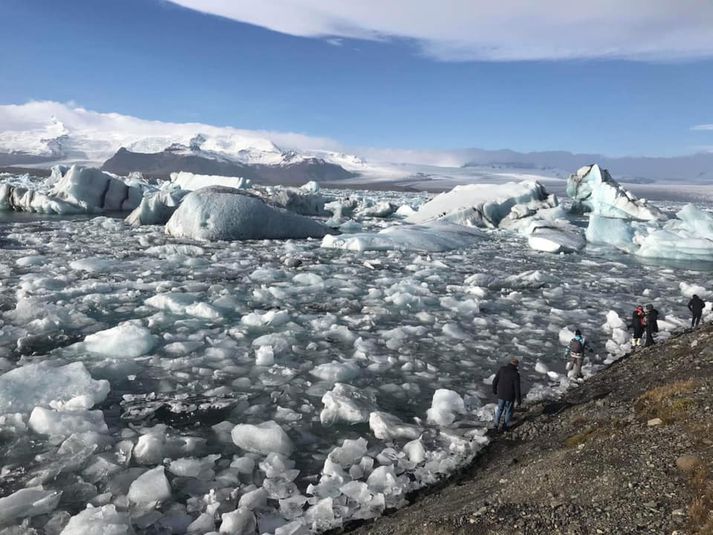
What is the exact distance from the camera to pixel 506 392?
17.5 feet

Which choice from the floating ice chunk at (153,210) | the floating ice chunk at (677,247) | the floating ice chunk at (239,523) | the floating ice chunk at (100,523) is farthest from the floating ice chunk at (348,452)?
the floating ice chunk at (153,210)

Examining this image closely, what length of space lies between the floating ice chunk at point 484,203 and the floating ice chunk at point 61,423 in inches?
929

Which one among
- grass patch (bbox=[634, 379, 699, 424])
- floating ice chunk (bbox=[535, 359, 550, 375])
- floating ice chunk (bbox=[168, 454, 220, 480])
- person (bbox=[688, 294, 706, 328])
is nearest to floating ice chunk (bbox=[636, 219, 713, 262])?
person (bbox=[688, 294, 706, 328])

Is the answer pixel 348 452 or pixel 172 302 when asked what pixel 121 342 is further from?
pixel 348 452

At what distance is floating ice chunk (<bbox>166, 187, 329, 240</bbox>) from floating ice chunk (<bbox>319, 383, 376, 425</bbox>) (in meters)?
14.6

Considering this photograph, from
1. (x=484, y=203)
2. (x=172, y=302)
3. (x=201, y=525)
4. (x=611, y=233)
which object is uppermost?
(x=484, y=203)

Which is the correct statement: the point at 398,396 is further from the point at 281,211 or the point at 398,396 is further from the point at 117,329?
the point at 281,211

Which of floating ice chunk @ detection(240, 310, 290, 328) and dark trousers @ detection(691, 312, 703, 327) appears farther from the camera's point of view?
dark trousers @ detection(691, 312, 703, 327)

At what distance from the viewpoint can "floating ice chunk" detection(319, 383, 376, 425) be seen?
5.46 meters

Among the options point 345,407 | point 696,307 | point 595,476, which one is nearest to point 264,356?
point 345,407

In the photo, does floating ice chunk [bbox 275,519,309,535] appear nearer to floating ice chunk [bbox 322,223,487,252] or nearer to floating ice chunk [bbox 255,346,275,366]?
floating ice chunk [bbox 255,346,275,366]

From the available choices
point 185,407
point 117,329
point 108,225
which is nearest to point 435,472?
point 185,407

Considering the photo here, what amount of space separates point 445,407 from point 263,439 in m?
2.02

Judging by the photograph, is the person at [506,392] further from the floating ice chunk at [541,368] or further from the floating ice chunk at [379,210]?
the floating ice chunk at [379,210]
